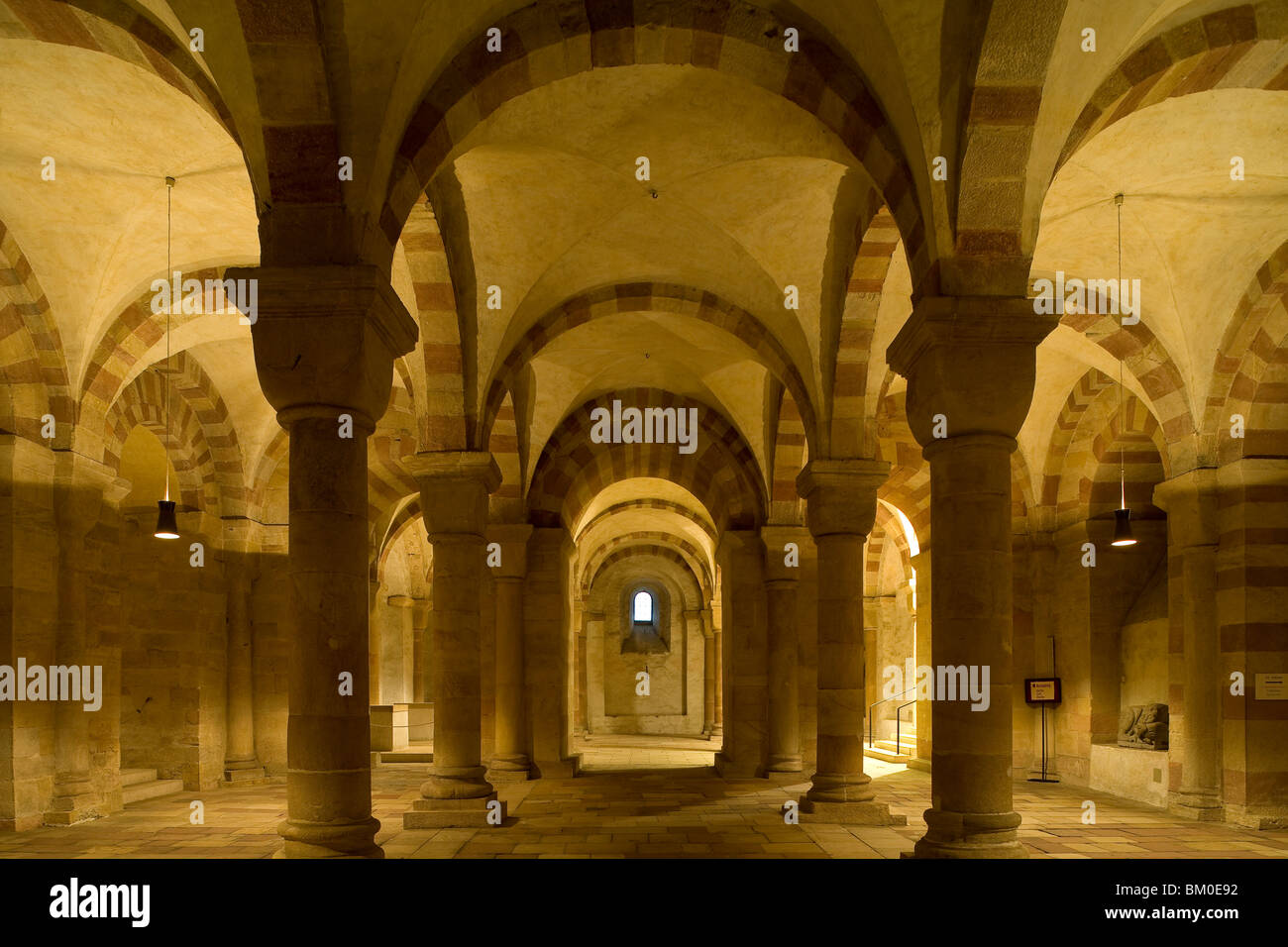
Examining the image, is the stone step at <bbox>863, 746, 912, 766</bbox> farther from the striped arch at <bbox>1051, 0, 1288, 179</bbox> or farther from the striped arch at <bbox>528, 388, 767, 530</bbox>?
the striped arch at <bbox>1051, 0, 1288, 179</bbox>

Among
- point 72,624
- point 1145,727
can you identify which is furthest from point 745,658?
point 72,624

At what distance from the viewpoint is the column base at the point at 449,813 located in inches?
370

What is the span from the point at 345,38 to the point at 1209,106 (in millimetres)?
6431

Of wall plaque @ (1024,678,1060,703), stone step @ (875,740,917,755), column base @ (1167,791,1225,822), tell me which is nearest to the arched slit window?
stone step @ (875,740,917,755)

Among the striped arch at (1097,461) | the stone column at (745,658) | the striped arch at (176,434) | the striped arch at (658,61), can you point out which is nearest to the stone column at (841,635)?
the striped arch at (658,61)

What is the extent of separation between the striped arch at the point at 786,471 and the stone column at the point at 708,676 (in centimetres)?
1297

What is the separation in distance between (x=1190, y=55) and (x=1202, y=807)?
7632 millimetres

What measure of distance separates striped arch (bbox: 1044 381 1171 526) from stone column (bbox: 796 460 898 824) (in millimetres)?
5810

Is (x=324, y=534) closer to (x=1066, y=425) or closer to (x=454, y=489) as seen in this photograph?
(x=454, y=489)

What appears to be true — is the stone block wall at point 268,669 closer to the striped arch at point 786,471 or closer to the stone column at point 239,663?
the stone column at point 239,663

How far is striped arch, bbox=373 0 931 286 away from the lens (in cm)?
637

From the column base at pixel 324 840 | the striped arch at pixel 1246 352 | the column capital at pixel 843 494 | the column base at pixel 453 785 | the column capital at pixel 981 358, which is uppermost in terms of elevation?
the striped arch at pixel 1246 352
